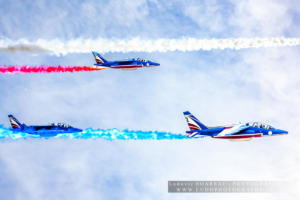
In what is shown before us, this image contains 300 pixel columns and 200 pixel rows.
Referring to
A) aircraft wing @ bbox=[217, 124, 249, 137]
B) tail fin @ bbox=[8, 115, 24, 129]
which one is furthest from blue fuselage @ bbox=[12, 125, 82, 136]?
aircraft wing @ bbox=[217, 124, 249, 137]

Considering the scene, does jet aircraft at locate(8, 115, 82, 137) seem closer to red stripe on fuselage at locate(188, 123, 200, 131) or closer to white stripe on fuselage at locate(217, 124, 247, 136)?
red stripe on fuselage at locate(188, 123, 200, 131)

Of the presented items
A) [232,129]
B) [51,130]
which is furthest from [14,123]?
[232,129]

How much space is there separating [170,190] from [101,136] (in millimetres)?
32783

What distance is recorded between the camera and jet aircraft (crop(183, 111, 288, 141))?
14388cm

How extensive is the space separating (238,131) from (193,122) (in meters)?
12.9

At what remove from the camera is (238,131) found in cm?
14425

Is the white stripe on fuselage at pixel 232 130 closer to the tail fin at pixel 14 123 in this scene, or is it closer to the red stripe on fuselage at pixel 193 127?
the red stripe on fuselage at pixel 193 127

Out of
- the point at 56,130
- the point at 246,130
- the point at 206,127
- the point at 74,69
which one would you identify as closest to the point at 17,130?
the point at 56,130

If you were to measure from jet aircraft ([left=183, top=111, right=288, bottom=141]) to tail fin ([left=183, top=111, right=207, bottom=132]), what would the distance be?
298 mm

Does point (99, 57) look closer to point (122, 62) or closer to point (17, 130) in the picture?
point (122, 62)

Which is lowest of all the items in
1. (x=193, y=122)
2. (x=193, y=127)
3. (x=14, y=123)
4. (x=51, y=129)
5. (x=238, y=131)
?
(x=238, y=131)

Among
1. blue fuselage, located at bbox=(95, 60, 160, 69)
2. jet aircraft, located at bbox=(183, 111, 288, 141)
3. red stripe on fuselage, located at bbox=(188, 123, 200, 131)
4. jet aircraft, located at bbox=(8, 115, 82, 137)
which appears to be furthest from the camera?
blue fuselage, located at bbox=(95, 60, 160, 69)

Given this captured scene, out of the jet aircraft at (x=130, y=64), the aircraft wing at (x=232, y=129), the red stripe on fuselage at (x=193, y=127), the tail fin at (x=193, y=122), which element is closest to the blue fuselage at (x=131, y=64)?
the jet aircraft at (x=130, y=64)

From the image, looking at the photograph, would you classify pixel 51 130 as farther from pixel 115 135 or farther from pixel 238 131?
pixel 238 131
